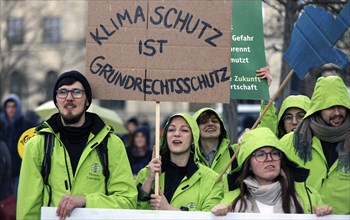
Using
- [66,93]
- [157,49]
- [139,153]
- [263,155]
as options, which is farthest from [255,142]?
[139,153]

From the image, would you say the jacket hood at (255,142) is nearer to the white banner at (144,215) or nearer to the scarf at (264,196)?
the scarf at (264,196)

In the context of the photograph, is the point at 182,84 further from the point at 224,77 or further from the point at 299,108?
the point at 299,108

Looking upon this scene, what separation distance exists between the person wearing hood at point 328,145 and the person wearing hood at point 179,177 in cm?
67

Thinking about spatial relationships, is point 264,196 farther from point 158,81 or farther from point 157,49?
point 157,49

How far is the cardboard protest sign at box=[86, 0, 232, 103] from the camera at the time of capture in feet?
21.6

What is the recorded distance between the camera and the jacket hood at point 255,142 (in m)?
5.93

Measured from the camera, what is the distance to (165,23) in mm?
6617

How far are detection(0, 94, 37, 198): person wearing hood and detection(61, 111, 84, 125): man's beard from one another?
6100 mm

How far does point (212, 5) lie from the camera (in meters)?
6.60

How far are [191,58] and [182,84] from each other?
7.7 inches

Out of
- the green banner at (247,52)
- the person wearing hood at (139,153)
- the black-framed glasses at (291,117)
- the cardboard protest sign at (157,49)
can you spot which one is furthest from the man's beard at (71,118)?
the person wearing hood at (139,153)

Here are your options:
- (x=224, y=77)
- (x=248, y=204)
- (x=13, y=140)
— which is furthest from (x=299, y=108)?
(x=13, y=140)

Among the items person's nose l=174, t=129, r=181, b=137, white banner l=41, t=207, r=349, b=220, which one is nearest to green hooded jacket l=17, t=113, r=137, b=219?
white banner l=41, t=207, r=349, b=220

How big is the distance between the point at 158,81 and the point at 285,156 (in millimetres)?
1109
